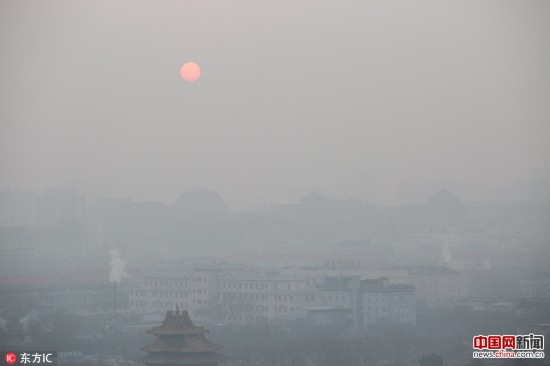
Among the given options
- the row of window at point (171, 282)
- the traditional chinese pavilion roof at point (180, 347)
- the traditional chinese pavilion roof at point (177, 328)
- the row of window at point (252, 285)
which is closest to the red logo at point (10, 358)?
the traditional chinese pavilion roof at point (180, 347)

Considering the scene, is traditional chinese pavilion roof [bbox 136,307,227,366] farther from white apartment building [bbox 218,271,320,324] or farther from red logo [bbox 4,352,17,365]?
white apartment building [bbox 218,271,320,324]

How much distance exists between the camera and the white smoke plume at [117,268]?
4022 cm

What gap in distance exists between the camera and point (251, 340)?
1200 inches

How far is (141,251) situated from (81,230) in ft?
8.78

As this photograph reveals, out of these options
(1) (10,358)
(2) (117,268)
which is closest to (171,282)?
(2) (117,268)

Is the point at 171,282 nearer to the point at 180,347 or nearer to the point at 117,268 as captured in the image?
the point at 117,268

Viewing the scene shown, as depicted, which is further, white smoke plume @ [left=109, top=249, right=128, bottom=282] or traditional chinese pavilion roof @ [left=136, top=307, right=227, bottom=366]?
white smoke plume @ [left=109, top=249, right=128, bottom=282]

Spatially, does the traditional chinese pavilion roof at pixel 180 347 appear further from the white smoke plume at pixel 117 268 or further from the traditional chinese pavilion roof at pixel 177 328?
the white smoke plume at pixel 117 268

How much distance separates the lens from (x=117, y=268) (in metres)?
41.6

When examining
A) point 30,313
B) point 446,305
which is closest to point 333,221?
point 446,305

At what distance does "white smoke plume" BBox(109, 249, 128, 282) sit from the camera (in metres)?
40.2

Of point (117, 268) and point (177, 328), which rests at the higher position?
point (117, 268)

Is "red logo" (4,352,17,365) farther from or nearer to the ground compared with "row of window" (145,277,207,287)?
nearer to the ground

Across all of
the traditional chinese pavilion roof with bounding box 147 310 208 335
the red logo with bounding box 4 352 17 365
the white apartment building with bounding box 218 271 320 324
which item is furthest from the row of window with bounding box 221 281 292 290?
the traditional chinese pavilion roof with bounding box 147 310 208 335
